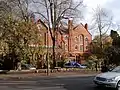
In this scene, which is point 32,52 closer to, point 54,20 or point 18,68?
point 18,68

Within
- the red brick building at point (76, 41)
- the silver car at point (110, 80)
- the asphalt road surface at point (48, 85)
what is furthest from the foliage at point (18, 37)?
the red brick building at point (76, 41)

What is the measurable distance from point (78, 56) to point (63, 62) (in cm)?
2906

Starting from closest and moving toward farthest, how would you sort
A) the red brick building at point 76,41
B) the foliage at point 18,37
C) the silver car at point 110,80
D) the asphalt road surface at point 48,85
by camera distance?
the silver car at point 110,80 < the asphalt road surface at point 48,85 < the foliage at point 18,37 < the red brick building at point 76,41

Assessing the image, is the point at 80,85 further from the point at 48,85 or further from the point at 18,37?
the point at 18,37

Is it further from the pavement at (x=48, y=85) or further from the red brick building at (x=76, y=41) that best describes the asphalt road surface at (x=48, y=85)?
the red brick building at (x=76, y=41)

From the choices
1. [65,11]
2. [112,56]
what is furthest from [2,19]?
[112,56]

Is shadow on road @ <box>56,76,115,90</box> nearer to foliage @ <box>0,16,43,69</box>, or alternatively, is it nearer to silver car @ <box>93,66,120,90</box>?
silver car @ <box>93,66,120,90</box>

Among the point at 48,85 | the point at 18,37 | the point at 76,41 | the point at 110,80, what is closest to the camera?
the point at 110,80

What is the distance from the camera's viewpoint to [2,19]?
4066 cm

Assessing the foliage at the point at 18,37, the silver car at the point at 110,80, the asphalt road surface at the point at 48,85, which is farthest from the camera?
the foliage at the point at 18,37

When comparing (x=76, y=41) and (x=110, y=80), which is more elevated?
(x=76, y=41)

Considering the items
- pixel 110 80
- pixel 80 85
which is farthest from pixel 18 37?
pixel 110 80

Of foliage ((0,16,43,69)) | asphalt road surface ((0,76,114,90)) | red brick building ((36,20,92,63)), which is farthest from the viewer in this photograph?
red brick building ((36,20,92,63))

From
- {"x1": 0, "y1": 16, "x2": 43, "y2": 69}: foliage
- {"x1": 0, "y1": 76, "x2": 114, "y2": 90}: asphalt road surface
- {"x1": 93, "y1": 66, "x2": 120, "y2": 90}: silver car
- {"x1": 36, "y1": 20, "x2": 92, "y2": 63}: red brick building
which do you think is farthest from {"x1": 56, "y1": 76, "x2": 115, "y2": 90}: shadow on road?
{"x1": 36, "y1": 20, "x2": 92, "y2": 63}: red brick building
